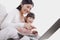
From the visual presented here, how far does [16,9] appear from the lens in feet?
3.27

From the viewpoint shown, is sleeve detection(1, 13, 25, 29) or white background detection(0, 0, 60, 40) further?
white background detection(0, 0, 60, 40)

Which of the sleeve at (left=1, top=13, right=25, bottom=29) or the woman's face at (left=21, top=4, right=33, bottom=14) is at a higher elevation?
the woman's face at (left=21, top=4, right=33, bottom=14)

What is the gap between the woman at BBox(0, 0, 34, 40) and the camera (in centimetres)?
91

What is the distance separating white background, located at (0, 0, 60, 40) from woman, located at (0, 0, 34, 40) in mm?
51

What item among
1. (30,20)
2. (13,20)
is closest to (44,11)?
(30,20)

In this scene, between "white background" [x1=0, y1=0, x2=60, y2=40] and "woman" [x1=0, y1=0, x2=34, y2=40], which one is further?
"white background" [x1=0, y1=0, x2=60, y2=40]

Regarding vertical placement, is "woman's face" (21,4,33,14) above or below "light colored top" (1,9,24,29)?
above

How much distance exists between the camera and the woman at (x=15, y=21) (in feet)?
2.99

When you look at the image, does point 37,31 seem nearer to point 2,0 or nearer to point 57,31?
point 57,31

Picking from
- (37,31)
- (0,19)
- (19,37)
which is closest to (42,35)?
(37,31)

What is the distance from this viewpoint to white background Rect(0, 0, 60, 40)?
3.37 ft

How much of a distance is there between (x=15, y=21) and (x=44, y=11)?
0.24m

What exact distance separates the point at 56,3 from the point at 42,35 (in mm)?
262

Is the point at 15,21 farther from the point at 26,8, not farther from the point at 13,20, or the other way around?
the point at 26,8
